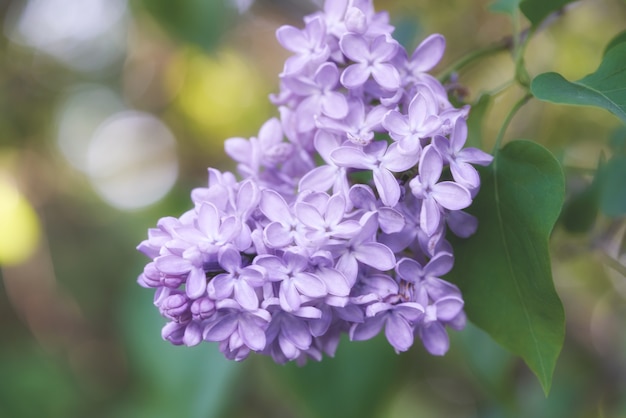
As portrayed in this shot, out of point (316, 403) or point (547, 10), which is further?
point (316, 403)

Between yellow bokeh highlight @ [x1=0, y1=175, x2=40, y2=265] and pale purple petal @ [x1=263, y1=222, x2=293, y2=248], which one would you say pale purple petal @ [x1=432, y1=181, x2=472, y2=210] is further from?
yellow bokeh highlight @ [x1=0, y1=175, x2=40, y2=265]

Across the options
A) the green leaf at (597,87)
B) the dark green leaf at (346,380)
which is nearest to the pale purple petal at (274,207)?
the green leaf at (597,87)

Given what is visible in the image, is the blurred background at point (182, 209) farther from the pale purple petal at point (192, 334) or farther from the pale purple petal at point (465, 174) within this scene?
the pale purple petal at point (192, 334)

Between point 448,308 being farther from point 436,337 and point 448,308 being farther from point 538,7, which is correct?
point 538,7

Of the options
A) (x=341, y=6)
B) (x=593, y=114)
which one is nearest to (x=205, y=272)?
(x=341, y=6)

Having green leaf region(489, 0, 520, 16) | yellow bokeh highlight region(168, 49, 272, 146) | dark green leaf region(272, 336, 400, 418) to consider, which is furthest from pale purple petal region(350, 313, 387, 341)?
yellow bokeh highlight region(168, 49, 272, 146)

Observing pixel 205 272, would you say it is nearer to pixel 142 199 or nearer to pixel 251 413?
pixel 251 413
